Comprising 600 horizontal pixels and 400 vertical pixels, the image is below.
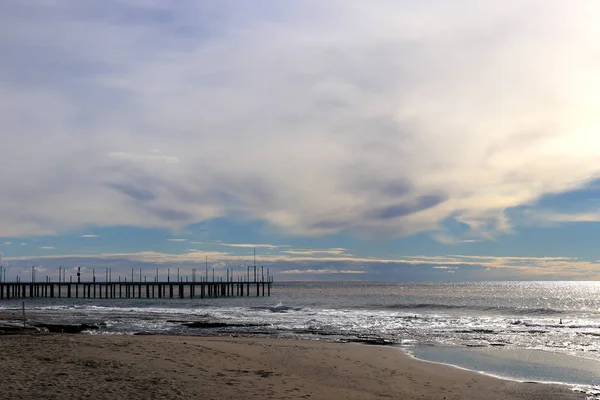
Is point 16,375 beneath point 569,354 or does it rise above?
above

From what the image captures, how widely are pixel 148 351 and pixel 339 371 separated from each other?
6.88 metres

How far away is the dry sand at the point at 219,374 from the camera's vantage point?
1298cm

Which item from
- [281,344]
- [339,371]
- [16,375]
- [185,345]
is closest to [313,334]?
[281,344]

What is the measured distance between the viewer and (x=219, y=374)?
51.8 ft

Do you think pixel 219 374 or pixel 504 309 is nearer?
pixel 219 374

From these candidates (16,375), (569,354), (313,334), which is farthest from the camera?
(313,334)

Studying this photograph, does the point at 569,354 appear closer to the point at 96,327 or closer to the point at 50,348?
the point at 50,348

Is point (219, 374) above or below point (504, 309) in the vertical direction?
above

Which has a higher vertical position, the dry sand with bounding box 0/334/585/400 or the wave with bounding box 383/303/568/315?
the dry sand with bounding box 0/334/585/400

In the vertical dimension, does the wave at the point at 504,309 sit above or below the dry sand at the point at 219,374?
below

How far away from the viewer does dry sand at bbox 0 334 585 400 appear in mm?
12977

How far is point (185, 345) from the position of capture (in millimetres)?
21906

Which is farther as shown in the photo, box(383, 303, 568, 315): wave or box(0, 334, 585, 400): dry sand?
box(383, 303, 568, 315): wave

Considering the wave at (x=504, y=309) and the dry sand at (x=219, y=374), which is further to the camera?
the wave at (x=504, y=309)
